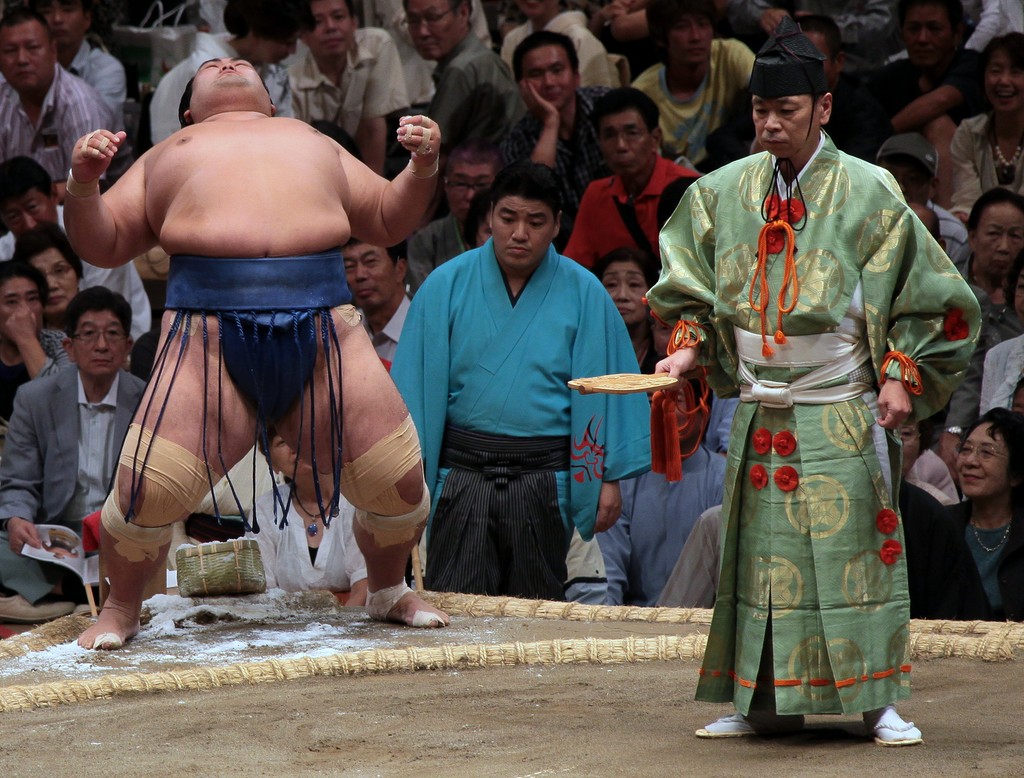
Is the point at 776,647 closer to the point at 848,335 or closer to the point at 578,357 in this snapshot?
the point at 848,335

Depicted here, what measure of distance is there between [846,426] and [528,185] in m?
1.45

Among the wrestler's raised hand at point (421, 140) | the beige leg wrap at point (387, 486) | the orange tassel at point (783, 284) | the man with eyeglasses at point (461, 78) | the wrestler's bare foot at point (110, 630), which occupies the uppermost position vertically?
the man with eyeglasses at point (461, 78)

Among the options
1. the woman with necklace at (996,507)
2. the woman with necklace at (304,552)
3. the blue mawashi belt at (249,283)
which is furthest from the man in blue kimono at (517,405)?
the woman with necklace at (996,507)

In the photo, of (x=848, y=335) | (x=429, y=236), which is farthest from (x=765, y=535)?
(x=429, y=236)

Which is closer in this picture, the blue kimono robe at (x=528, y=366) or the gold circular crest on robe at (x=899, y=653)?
the gold circular crest on robe at (x=899, y=653)

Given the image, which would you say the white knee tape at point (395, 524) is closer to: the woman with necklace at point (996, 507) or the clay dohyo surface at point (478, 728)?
the clay dohyo surface at point (478, 728)

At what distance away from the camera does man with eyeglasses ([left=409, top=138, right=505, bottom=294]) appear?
4973mm

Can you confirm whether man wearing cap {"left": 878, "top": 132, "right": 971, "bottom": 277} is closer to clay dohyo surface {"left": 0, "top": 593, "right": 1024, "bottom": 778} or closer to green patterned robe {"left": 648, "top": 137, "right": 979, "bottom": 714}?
clay dohyo surface {"left": 0, "top": 593, "right": 1024, "bottom": 778}

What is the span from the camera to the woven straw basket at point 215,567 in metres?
3.62

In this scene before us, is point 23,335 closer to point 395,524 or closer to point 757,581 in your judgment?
point 395,524

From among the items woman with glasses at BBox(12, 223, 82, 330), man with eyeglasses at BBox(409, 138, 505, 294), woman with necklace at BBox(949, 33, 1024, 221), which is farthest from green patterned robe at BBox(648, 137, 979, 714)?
woman with glasses at BBox(12, 223, 82, 330)

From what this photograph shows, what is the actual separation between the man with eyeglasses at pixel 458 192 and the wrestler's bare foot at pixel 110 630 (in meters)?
1.97

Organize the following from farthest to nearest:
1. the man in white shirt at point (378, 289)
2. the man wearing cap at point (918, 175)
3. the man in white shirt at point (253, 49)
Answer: the man in white shirt at point (253, 49)
the man wearing cap at point (918, 175)
the man in white shirt at point (378, 289)

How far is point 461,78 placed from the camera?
5.45 meters
